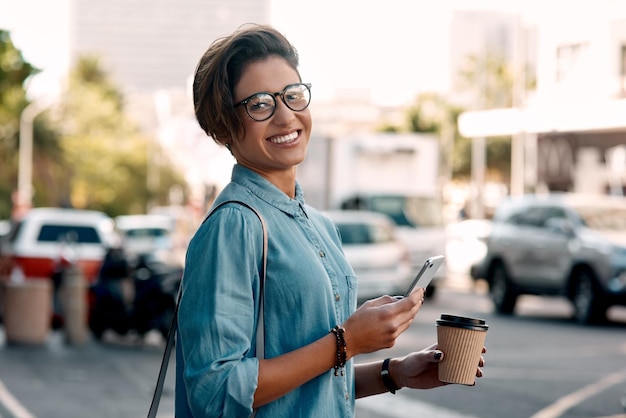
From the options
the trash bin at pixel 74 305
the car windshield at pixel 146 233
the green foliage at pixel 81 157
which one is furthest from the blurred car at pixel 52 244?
the green foliage at pixel 81 157

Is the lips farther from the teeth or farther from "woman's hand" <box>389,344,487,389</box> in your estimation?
"woman's hand" <box>389,344,487,389</box>

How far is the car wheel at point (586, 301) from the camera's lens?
16844 millimetres

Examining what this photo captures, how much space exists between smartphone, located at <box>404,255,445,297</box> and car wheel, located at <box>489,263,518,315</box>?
1682 centimetres

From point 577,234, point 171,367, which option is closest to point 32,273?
point 171,367

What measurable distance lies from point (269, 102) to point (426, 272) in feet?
1.71

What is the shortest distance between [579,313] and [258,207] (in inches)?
605

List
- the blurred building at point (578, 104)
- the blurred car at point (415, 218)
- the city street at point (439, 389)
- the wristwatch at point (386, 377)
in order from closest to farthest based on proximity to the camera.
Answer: the wristwatch at point (386, 377) < the city street at point (439, 389) < the blurred car at point (415, 218) < the blurred building at point (578, 104)

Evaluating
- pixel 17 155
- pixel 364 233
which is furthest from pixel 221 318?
pixel 17 155

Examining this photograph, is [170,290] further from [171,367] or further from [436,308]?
[436,308]

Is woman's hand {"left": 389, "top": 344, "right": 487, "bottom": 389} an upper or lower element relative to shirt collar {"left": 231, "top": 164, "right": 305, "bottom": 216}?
lower

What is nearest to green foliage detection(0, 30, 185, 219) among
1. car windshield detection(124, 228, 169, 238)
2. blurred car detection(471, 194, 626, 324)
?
car windshield detection(124, 228, 169, 238)

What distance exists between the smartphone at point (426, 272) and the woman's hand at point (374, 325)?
89 millimetres

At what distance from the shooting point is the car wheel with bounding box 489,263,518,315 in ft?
63.7

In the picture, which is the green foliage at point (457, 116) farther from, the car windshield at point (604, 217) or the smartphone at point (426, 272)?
the smartphone at point (426, 272)
